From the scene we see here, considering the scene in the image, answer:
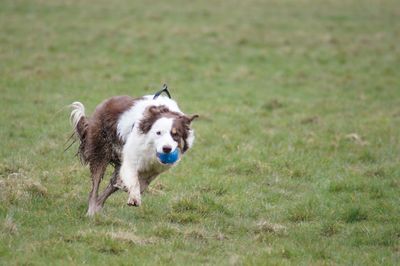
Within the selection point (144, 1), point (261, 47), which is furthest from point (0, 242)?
point (144, 1)

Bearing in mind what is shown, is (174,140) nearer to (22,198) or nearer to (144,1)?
(22,198)

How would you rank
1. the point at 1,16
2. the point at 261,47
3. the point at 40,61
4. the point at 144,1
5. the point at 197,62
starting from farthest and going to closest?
the point at 144,1
the point at 1,16
the point at 261,47
the point at 197,62
the point at 40,61

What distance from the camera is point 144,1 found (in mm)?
33312

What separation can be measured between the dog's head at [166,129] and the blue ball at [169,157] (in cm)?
6

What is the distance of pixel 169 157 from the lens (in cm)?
837

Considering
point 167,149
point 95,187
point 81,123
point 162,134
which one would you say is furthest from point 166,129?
point 81,123

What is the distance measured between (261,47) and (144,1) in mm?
10905

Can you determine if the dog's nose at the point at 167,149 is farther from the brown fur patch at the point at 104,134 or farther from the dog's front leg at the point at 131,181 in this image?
the brown fur patch at the point at 104,134

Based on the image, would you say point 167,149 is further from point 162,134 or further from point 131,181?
point 131,181

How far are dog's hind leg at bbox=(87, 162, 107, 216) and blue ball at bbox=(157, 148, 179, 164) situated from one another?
1.28 meters

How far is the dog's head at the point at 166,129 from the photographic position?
328 inches

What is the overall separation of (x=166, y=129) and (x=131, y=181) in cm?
83

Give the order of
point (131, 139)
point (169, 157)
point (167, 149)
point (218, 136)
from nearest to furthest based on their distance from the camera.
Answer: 1. point (167, 149)
2. point (169, 157)
3. point (131, 139)
4. point (218, 136)

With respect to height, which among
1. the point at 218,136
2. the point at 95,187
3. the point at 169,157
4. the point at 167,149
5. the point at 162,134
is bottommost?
the point at 218,136
